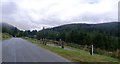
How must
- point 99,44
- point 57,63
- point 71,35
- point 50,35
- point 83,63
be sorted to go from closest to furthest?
1. point 57,63
2. point 83,63
3. point 99,44
4. point 71,35
5. point 50,35

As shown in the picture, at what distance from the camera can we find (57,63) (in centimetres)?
1483

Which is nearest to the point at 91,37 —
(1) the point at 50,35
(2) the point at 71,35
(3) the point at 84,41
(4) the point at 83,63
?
(3) the point at 84,41

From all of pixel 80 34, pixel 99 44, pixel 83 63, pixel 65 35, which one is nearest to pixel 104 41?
pixel 99 44

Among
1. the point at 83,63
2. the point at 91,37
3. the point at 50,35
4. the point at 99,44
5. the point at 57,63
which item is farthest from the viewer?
the point at 50,35

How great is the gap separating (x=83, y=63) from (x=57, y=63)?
1883 millimetres

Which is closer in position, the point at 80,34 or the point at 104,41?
the point at 104,41

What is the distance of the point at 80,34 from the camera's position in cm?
10544

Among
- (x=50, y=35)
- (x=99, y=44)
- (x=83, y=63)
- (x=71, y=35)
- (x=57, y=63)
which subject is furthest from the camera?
(x=50, y=35)

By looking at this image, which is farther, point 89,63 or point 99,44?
point 99,44

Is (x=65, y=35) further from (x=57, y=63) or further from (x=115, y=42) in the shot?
(x=57, y=63)

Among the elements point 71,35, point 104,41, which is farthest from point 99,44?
point 71,35

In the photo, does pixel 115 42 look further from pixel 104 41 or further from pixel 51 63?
pixel 51 63

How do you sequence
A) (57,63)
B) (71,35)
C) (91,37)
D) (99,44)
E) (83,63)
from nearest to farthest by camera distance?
(57,63) → (83,63) → (99,44) → (91,37) → (71,35)

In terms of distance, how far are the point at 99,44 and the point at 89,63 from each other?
7913 cm
